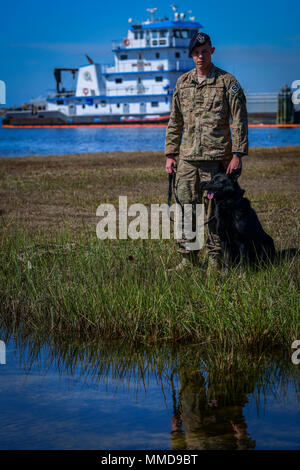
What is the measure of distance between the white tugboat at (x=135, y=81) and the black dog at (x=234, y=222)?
50300 millimetres

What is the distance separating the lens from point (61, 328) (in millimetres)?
4051

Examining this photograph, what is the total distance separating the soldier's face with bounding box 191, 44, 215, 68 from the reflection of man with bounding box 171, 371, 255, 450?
224 centimetres

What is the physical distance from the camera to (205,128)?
4602mm

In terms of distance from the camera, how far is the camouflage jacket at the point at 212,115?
4.47 metres

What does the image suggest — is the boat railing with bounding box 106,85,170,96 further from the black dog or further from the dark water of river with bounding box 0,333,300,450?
the dark water of river with bounding box 0,333,300,450

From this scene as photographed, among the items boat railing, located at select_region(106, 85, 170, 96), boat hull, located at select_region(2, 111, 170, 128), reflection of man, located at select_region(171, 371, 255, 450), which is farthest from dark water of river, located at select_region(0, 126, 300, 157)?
reflection of man, located at select_region(171, 371, 255, 450)

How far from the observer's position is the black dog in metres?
4.38

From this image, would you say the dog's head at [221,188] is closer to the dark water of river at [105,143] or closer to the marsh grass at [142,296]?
the marsh grass at [142,296]

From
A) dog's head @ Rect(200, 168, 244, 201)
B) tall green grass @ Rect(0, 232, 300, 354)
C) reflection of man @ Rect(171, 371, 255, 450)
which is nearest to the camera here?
reflection of man @ Rect(171, 371, 255, 450)

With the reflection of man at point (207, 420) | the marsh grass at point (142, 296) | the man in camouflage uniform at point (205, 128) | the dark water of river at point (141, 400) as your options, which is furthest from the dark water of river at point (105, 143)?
the reflection of man at point (207, 420)

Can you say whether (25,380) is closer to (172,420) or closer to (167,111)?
(172,420)

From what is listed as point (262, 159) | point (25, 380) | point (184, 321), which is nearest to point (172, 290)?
point (184, 321)

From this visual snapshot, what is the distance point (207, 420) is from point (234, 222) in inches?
76.4

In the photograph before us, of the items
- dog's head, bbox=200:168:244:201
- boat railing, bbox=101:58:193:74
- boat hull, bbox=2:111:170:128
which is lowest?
dog's head, bbox=200:168:244:201
